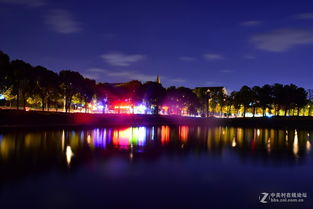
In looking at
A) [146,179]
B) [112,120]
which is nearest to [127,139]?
[146,179]

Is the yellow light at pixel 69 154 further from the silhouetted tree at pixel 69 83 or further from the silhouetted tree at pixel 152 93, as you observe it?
the silhouetted tree at pixel 152 93

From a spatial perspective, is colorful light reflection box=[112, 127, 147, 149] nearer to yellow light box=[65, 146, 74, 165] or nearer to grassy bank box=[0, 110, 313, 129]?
yellow light box=[65, 146, 74, 165]

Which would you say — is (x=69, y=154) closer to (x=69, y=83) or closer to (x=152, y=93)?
(x=69, y=83)

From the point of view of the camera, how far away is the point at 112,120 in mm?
96500

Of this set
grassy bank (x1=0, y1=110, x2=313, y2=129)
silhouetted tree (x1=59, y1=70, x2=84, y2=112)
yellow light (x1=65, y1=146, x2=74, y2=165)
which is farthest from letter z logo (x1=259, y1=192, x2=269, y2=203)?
silhouetted tree (x1=59, y1=70, x2=84, y2=112)

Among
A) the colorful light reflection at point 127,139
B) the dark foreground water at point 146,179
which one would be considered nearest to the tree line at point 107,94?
the colorful light reflection at point 127,139

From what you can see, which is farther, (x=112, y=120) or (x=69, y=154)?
(x=112, y=120)

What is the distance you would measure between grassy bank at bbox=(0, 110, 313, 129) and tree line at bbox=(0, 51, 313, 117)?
9570 mm

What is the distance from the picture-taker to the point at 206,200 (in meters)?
17.2

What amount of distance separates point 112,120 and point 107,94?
104 feet

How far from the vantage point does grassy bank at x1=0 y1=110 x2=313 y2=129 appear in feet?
213

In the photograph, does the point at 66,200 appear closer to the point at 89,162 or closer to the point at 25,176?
the point at 25,176

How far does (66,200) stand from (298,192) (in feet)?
50.4

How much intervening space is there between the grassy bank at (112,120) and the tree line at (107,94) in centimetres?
957
